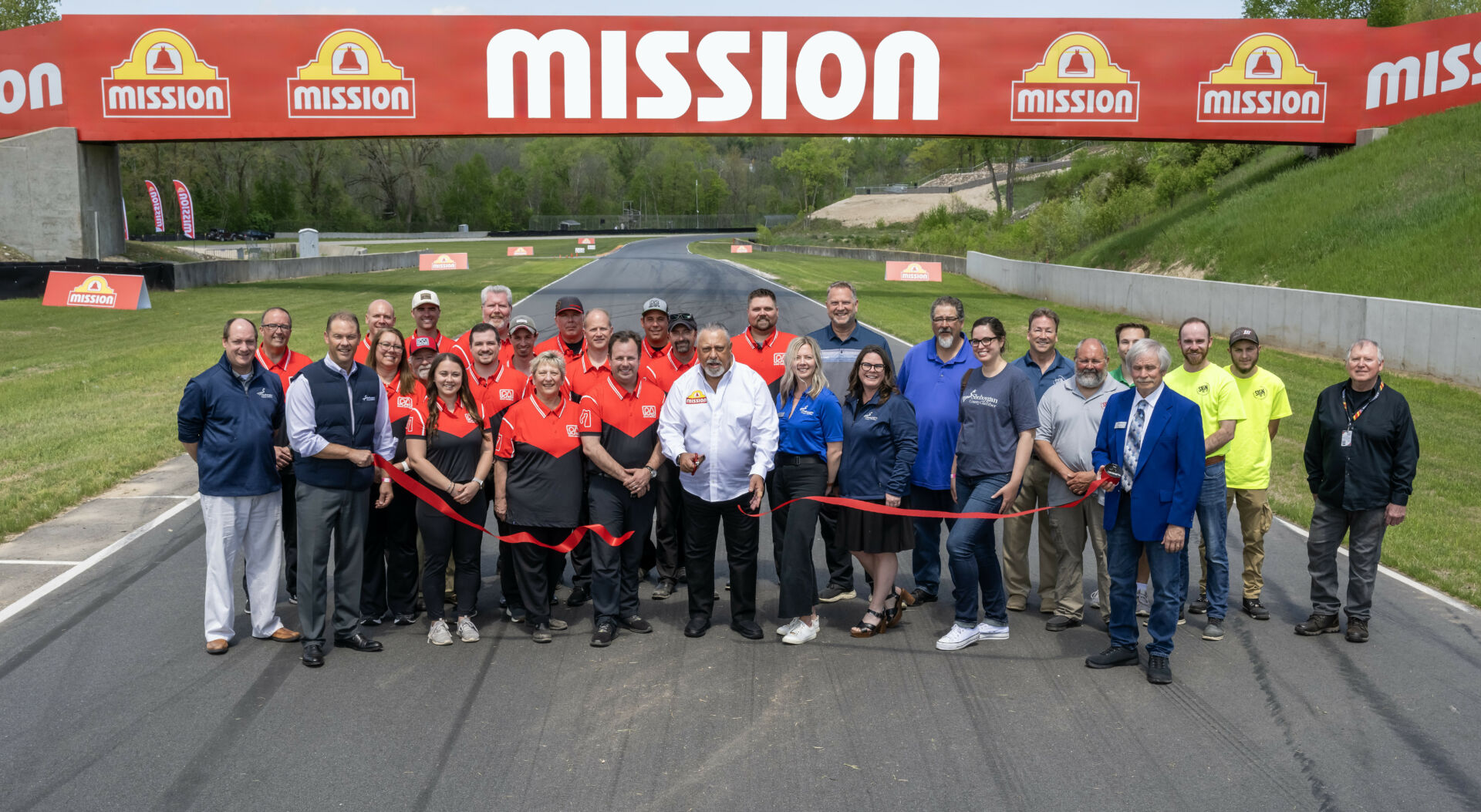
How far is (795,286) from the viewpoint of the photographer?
43.2 metres

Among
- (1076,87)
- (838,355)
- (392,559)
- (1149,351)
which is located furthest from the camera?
(1076,87)

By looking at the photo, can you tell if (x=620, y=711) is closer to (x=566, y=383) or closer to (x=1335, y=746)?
(x=566, y=383)

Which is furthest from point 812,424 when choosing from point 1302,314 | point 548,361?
point 1302,314

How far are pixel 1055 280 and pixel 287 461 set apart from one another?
107ft

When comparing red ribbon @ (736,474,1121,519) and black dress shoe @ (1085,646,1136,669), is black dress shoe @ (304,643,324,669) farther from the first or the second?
black dress shoe @ (1085,646,1136,669)

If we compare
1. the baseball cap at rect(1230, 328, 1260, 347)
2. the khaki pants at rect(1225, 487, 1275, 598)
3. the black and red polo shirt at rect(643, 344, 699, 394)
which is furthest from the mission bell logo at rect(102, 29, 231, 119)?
the khaki pants at rect(1225, 487, 1275, 598)

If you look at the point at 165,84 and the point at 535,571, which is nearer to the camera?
the point at 535,571

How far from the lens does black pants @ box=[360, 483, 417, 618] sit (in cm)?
766

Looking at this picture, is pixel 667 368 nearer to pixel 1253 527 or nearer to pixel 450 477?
pixel 450 477

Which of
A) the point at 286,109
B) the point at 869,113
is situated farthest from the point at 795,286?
the point at 286,109

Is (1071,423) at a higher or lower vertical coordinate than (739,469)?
higher

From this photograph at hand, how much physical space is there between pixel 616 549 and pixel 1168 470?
342cm

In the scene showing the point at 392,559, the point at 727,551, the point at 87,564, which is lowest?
the point at 87,564

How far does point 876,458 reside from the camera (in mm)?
7352
